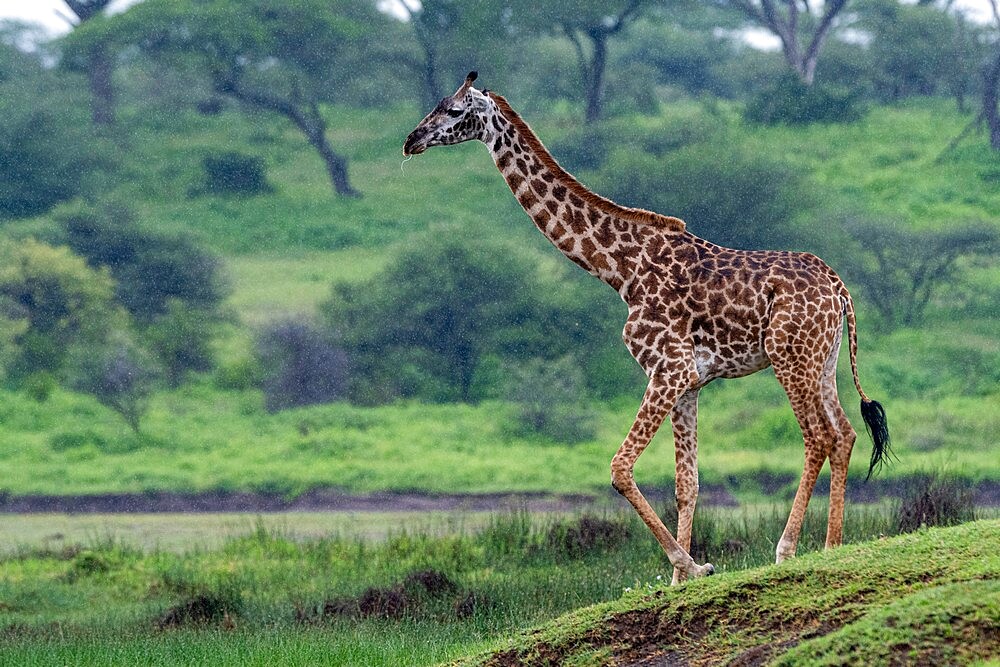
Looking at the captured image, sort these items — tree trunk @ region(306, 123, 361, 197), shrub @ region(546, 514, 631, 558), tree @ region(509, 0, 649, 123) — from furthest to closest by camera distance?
tree @ region(509, 0, 649, 123)
tree trunk @ region(306, 123, 361, 197)
shrub @ region(546, 514, 631, 558)

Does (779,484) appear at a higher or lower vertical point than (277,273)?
lower

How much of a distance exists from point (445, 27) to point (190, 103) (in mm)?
8377

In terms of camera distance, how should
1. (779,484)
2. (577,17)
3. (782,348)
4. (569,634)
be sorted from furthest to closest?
(577,17), (779,484), (782,348), (569,634)

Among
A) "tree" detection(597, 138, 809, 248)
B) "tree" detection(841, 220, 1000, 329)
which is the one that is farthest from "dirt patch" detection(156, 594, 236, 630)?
"tree" detection(597, 138, 809, 248)

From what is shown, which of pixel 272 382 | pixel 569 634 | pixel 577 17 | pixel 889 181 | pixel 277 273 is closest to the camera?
pixel 569 634

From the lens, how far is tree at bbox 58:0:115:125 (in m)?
45.9

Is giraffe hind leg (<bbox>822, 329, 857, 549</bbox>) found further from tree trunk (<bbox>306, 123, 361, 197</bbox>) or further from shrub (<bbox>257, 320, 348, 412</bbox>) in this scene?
tree trunk (<bbox>306, 123, 361, 197</bbox>)

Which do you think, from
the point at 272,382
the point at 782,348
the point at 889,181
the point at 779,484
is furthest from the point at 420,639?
the point at 889,181

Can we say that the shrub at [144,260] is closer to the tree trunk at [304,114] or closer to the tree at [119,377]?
the tree at [119,377]

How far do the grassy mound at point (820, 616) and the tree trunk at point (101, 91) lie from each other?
41.7 meters

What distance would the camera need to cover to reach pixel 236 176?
141ft

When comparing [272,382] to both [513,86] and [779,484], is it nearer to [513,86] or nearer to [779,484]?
[779,484]

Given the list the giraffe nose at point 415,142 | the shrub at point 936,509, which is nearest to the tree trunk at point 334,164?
the shrub at point 936,509

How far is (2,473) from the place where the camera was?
A: 86.8 feet
